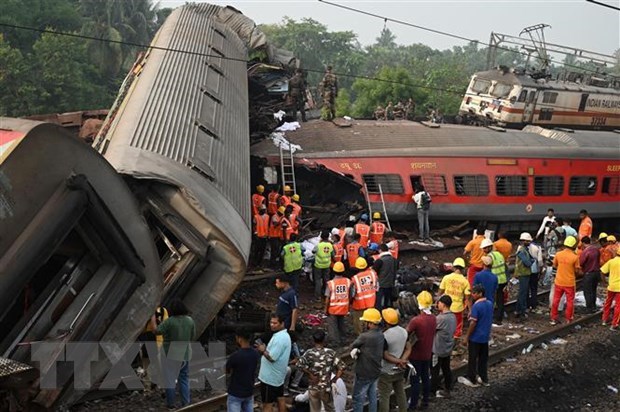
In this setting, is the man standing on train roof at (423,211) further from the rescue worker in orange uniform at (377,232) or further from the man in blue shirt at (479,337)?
the man in blue shirt at (479,337)

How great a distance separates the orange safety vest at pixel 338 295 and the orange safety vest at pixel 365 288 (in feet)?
0.41

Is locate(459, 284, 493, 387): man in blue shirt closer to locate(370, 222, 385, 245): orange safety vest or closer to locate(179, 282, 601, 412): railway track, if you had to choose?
locate(179, 282, 601, 412): railway track

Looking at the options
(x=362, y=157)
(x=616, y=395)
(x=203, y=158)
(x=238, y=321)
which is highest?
(x=203, y=158)

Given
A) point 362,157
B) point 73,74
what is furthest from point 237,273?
point 73,74

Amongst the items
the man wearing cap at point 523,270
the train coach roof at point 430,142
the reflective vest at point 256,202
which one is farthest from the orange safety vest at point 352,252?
the train coach roof at point 430,142

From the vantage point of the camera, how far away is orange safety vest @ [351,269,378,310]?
9844 mm

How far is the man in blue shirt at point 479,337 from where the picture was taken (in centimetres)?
880

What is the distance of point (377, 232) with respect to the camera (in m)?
14.1

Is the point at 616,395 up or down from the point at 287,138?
down

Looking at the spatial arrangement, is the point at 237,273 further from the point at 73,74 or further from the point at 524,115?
the point at 73,74

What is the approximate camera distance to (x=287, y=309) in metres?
9.02

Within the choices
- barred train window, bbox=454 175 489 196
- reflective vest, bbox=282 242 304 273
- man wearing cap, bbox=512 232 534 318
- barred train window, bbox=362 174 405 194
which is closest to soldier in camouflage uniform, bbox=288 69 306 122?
barred train window, bbox=362 174 405 194

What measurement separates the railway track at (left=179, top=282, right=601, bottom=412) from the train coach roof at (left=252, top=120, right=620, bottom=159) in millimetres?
5755

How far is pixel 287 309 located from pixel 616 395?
14.9 feet
